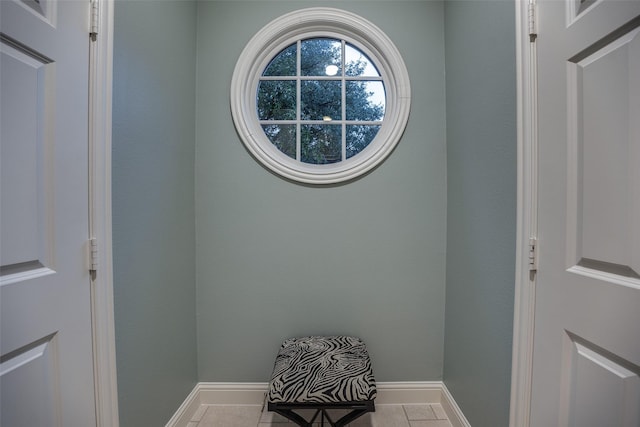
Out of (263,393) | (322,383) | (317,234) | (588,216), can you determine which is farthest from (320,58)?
(263,393)

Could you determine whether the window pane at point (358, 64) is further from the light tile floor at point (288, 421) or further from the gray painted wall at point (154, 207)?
the light tile floor at point (288, 421)

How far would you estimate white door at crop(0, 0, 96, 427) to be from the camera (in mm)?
704

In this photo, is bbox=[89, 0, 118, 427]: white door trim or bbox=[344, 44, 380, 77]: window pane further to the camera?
bbox=[344, 44, 380, 77]: window pane

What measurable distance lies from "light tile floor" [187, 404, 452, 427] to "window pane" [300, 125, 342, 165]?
1440mm

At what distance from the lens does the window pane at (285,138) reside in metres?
1.73

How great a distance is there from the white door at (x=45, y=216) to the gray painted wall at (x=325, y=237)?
0.76m

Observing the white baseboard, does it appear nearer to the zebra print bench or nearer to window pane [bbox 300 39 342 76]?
the zebra print bench

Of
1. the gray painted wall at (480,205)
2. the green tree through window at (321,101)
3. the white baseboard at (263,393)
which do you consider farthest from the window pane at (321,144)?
the white baseboard at (263,393)

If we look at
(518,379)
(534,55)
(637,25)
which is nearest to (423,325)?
(518,379)

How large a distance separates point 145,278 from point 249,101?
1.11 meters

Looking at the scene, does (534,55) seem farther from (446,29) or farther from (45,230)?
(45,230)

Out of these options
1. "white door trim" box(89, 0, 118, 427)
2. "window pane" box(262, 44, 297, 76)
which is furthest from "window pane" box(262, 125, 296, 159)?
"white door trim" box(89, 0, 118, 427)

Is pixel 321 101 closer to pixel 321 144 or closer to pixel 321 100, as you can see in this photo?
pixel 321 100

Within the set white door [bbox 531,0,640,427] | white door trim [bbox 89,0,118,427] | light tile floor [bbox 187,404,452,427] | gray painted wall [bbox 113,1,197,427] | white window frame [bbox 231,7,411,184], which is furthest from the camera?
white window frame [bbox 231,7,411,184]
